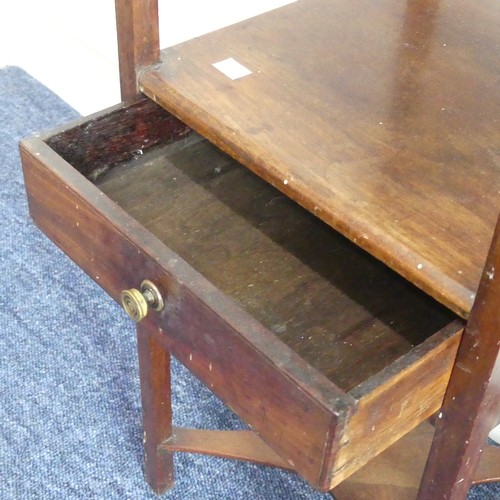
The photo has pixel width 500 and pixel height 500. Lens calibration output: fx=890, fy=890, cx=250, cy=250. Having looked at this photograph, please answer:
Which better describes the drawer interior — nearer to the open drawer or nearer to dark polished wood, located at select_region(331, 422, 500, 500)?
the open drawer

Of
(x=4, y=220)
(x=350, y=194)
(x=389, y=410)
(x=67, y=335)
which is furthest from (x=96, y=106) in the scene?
(x=389, y=410)

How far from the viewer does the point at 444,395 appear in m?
0.75

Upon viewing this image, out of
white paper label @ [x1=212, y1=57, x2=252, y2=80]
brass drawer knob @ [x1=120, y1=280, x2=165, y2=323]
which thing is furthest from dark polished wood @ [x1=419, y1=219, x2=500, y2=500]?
white paper label @ [x1=212, y1=57, x2=252, y2=80]

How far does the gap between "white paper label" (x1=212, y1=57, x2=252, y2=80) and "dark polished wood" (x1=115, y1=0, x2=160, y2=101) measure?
0.07 metres

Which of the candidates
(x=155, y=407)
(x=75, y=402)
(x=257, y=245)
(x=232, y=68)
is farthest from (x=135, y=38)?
(x=75, y=402)

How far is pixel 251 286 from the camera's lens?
0.88 meters

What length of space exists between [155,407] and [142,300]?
313 millimetres

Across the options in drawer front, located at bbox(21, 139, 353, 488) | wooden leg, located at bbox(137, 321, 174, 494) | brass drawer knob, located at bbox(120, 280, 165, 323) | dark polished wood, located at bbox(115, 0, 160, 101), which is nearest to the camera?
drawer front, located at bbox(21, 139, 353, 488)

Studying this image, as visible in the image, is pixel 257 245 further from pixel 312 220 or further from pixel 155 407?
pixel 155 407

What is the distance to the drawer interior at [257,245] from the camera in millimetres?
830

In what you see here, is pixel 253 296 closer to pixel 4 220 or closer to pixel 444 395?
pixel 444 395

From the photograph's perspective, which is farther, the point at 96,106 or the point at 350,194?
the point at 96,106

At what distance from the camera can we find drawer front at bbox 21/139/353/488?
2.14 feet

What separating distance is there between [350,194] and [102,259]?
0.24 m
